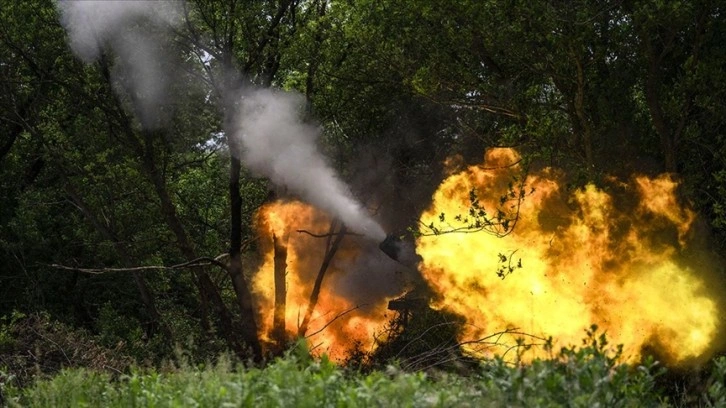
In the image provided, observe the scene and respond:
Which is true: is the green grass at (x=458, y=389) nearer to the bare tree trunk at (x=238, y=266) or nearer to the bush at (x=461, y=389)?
the bush at (x=461, y=389)

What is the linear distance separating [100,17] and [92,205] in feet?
17.4

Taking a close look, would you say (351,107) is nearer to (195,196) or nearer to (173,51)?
(173,51)

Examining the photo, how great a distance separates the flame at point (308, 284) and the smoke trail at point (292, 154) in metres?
0.71

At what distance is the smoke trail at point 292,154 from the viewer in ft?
69.9

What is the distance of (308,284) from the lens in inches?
917

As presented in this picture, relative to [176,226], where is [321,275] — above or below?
below

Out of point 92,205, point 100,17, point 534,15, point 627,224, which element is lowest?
point 627,224

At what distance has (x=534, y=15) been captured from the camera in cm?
1429

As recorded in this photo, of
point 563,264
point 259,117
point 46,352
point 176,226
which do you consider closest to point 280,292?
point 176,226

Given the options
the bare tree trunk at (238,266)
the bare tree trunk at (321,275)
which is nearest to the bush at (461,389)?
the bare tree trunk at (238,266)

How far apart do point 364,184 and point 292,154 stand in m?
1.80

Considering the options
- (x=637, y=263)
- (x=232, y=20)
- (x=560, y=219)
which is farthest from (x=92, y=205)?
(x=637, y=263)

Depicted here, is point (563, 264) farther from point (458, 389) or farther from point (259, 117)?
point (458, 389)

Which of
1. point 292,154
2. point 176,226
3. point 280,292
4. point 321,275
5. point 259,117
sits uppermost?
point 259,117
